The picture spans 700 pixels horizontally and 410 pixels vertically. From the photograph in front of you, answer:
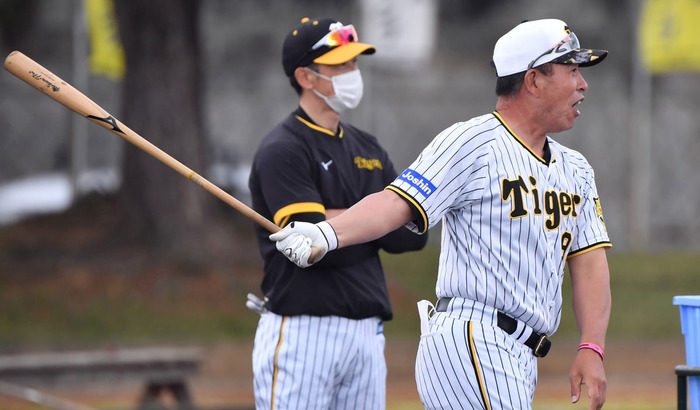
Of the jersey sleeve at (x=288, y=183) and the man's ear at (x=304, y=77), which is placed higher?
the man's ear at (x=304, y=77)

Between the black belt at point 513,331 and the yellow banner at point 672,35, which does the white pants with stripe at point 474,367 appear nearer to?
the black belt at point 513,331

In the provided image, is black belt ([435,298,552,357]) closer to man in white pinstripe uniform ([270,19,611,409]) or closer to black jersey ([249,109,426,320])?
man in white pinstripe uniform ([270,19,611,409])

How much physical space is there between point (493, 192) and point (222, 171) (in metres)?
13.3

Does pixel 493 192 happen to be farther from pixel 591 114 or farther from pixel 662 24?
pixel 591 114

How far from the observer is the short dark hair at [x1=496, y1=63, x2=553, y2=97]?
377 cm

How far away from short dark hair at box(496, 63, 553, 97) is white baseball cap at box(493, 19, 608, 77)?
0.02 m

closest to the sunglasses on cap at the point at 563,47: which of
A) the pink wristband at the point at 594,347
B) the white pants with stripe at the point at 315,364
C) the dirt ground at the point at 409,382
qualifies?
the pink wristband at the point at 594,347

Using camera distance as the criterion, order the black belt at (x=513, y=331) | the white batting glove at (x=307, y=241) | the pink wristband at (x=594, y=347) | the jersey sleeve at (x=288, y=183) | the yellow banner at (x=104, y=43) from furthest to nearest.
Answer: the yellow banner at (x=104, y=43) < the jersey sleeve at (x=288, y=183) < the pink wristband at (x=594, y=347) < the black belt at (x=513, y=331) < the white batting glove at (x=307, y=241)

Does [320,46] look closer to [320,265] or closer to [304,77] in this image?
[304,77]

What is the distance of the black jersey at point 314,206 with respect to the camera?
430 centimetres

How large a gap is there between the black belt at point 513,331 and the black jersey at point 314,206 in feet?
2.15

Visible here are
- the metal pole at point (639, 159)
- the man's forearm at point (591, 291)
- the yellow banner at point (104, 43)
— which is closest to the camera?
the man's forearm at point (591, 291)

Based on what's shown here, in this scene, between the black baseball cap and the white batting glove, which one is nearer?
the white batting glove

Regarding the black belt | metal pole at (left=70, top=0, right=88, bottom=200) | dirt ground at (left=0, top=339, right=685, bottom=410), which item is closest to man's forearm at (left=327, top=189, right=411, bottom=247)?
the black belt
